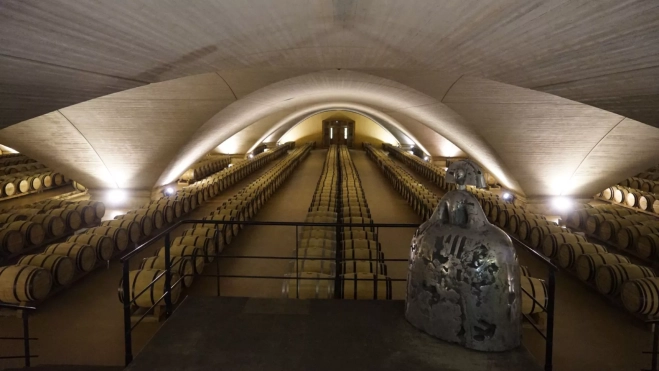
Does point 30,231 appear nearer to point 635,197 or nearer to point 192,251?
point 192,251

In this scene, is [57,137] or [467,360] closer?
[467,360]

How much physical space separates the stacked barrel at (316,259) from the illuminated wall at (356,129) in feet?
93.0

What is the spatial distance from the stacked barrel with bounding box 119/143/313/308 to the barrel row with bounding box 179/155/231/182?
585 centimetres

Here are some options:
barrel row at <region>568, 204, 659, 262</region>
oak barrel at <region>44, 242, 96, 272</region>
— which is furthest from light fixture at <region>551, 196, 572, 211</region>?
oak barrel at <region>44, 242, 96, 272</region>

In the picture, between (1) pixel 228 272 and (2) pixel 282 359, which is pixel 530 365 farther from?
(1) pixel 228 272

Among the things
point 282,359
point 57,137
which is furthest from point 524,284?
point 57,137

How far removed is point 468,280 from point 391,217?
342 inches

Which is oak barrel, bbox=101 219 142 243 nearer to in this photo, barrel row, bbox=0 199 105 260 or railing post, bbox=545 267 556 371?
barrel row, bbox=0 199 105 260

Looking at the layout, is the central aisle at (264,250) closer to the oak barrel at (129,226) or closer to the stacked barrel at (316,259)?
the stacked barrel at (316,259)

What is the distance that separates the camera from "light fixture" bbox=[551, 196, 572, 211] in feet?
39.3

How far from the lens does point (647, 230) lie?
7.90 metres

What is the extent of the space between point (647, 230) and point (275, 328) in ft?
26.9

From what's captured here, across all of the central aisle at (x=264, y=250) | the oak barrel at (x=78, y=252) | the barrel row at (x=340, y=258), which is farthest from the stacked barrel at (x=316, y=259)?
the oak barrel at (x=78, y=252)

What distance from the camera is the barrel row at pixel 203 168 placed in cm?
1694
